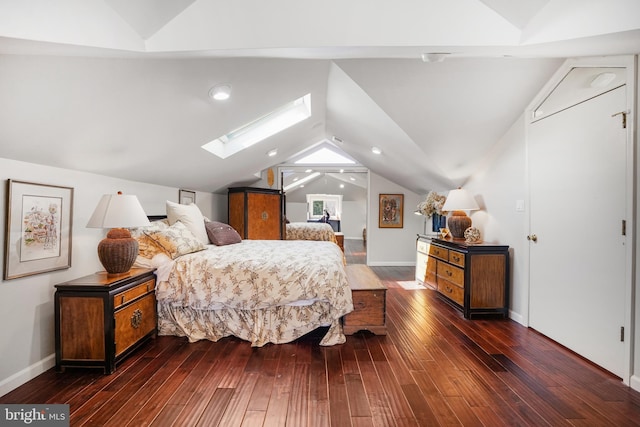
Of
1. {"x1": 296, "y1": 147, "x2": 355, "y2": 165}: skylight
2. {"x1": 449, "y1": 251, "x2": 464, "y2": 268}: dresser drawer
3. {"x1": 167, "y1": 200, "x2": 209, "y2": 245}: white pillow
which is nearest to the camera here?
{"x1": 167, "y1": 200, "x2": 209, "y2": 245}: white pillow

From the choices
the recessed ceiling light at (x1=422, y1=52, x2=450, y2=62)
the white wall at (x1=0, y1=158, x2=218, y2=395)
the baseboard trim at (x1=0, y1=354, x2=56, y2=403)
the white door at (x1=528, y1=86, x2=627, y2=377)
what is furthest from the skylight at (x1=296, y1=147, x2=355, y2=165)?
the baseboard trim at (x1=0, y1=354, x2=56, y2=403)

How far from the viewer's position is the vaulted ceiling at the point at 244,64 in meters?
1.46

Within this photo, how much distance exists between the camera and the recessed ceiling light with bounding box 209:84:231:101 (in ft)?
7.96

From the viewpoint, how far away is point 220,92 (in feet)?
8.14

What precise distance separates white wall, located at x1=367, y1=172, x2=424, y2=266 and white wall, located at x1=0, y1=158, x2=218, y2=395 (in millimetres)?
4975

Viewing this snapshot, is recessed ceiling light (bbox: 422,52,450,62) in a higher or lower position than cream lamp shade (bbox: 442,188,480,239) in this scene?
higher

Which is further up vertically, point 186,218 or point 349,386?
point 186,218

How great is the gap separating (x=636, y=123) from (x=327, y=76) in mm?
2329

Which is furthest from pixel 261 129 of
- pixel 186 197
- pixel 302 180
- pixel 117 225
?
pixel 302 180

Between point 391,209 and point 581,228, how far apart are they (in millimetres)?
4324

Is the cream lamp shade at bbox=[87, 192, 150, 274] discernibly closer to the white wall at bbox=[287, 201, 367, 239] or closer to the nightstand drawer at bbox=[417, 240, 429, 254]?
the nightstand drawer at bbox=[417, 240, 429, 254]

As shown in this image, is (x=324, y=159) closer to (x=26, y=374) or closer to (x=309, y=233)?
(x=309, y=233)

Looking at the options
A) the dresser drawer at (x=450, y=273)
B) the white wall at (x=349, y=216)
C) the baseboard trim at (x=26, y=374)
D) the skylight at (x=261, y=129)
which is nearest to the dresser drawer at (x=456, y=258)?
the dresser drawer at (x=450, y=273)

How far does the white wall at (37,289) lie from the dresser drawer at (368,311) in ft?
7.38
